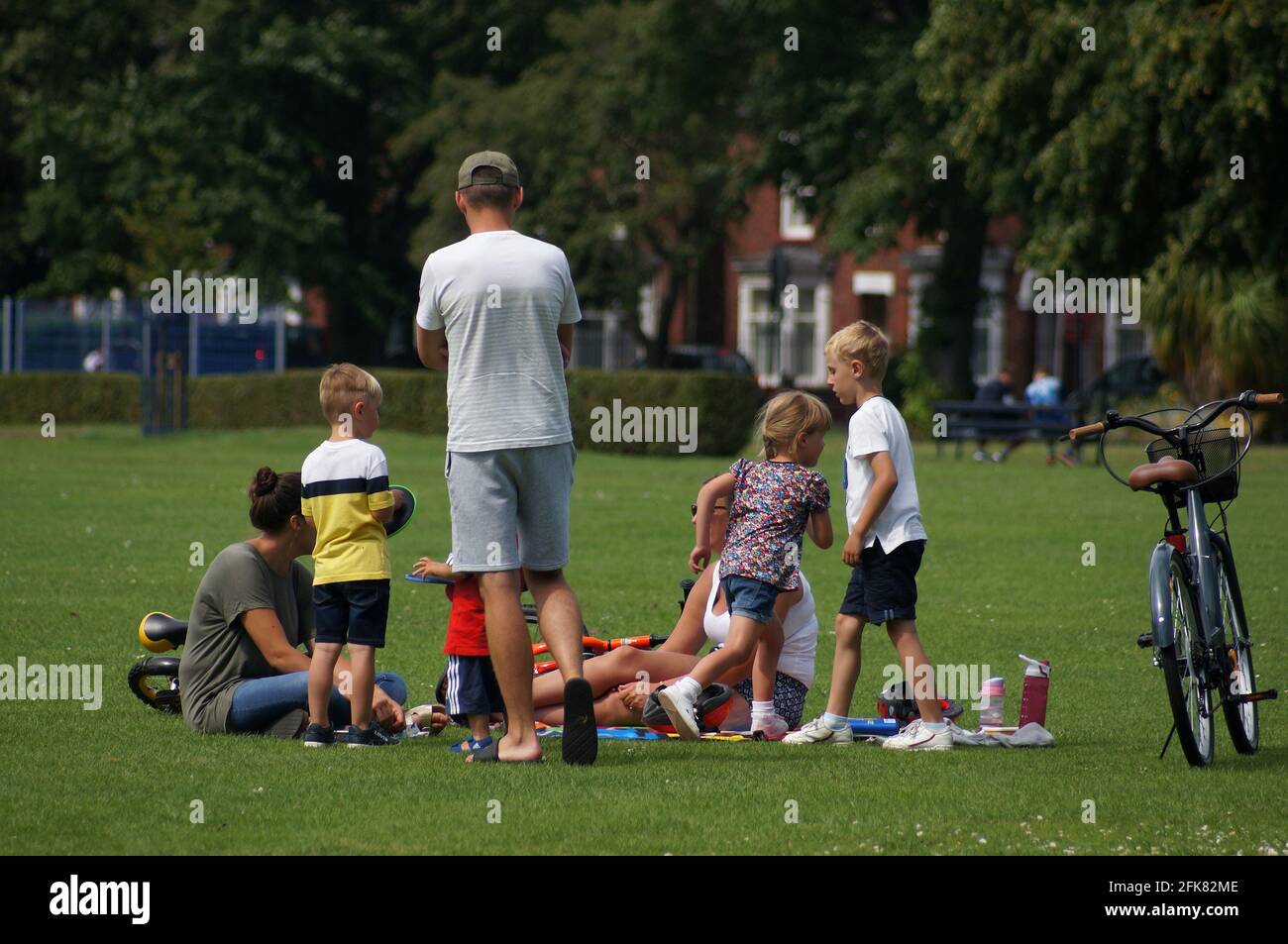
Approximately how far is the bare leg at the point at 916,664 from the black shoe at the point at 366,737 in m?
1.99

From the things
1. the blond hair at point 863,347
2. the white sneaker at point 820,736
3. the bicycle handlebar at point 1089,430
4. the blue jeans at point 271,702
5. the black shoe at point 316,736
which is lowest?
the white sneaker at point 820,736

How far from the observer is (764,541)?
7375 millimetres

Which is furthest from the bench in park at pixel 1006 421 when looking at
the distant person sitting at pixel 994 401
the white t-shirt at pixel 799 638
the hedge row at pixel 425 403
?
the white t-shirt at pixel 799 638

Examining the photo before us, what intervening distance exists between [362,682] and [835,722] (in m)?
1.84

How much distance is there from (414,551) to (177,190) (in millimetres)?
28046

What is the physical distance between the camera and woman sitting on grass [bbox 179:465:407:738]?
7.38 m

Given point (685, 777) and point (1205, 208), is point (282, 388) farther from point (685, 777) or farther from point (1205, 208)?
point (685, 777)

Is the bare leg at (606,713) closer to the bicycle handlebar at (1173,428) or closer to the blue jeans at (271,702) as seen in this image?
the blue jeans at (271,702)

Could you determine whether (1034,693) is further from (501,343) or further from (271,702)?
(271,702)

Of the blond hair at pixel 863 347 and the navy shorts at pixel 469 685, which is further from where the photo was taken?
the blond hair at pixel 863 347

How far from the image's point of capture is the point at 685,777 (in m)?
6.59

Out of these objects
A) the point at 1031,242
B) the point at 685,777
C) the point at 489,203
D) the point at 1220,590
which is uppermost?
the point at 1031,242

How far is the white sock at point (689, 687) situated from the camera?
7.27 meters
